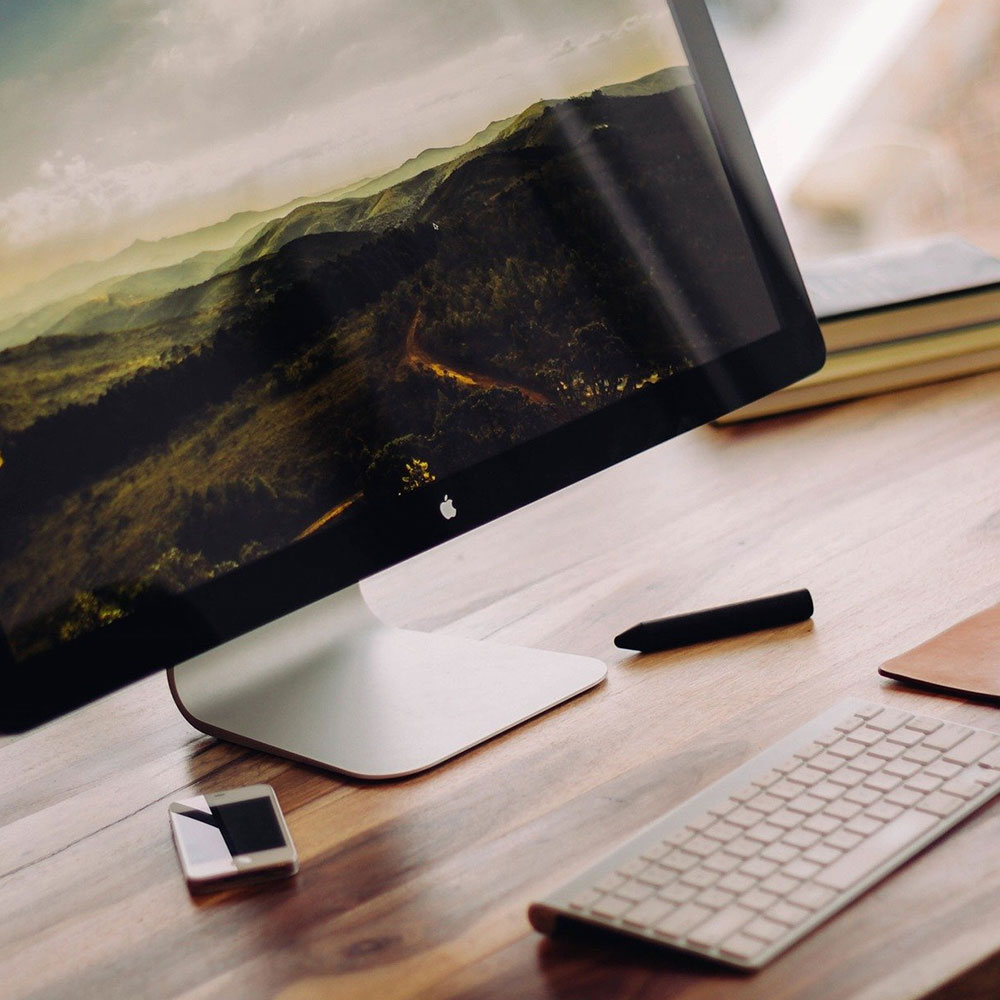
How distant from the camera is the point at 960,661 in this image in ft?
2.57

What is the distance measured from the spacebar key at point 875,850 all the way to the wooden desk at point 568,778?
0.4 inches

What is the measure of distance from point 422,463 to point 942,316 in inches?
31.1

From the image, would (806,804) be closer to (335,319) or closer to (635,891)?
(635,891)

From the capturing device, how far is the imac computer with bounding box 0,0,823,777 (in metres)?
0.72

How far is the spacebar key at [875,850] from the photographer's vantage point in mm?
579

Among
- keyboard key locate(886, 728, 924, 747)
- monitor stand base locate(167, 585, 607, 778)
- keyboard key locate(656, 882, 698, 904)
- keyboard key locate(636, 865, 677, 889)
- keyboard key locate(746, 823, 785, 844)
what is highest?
monitor stand base locate(167, 585, 607, 778)

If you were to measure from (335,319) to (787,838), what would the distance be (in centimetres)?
42

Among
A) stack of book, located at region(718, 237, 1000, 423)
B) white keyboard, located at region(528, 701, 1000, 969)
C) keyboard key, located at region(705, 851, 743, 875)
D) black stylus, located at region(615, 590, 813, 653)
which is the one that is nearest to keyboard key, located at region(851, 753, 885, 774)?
white keyboard, located at region(528, 701, 1000, 969)

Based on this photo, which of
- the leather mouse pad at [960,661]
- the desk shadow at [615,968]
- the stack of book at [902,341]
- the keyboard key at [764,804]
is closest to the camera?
the desk shadow at [615,968]

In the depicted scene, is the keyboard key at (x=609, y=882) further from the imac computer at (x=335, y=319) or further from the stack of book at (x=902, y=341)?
the stack of book at (x=902, y=341)

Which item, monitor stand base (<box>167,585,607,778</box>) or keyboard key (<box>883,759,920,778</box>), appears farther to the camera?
monitor stand base (<box>167,585,607,778</box>)

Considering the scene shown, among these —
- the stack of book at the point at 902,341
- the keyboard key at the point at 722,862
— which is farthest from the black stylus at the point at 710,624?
the stack of book at the point at 902,341

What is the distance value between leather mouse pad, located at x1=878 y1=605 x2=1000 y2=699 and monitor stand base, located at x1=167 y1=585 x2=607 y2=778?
21cm

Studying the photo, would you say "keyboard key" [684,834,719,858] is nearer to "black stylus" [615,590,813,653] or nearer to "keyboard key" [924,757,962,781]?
"keyboard key" [924,757,962,781]
